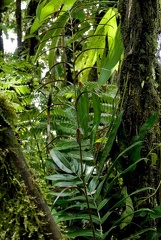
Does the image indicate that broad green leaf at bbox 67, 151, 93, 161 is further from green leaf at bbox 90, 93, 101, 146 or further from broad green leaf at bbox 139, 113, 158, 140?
broad green leaf at bbox 139, 113, 158, 140

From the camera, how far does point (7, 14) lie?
3.46m

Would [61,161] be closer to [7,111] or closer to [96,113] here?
[96,113]

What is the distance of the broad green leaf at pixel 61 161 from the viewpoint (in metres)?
1.11

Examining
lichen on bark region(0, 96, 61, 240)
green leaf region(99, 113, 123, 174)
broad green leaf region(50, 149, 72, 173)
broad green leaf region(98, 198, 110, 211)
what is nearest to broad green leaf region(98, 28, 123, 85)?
green leaf region(99, 113, 123, 174)

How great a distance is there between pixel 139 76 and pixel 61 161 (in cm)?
42

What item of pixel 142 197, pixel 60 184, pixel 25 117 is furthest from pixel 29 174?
pixel 25 117

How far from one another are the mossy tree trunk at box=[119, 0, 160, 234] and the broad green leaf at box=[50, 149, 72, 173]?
19 centimetres

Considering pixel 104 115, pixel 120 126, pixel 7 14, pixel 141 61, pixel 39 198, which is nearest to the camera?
pixel 39 198

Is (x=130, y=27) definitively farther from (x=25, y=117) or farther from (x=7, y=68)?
(x=25, y=117)

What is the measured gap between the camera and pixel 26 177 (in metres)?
0.75

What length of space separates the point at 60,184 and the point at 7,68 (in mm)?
779

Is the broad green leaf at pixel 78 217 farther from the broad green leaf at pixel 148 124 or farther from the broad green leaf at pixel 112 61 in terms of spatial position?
the broad green leaf at pixel 112 61

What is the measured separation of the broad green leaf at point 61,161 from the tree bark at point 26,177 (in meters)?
0.36

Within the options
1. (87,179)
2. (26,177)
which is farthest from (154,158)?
(26,177)
